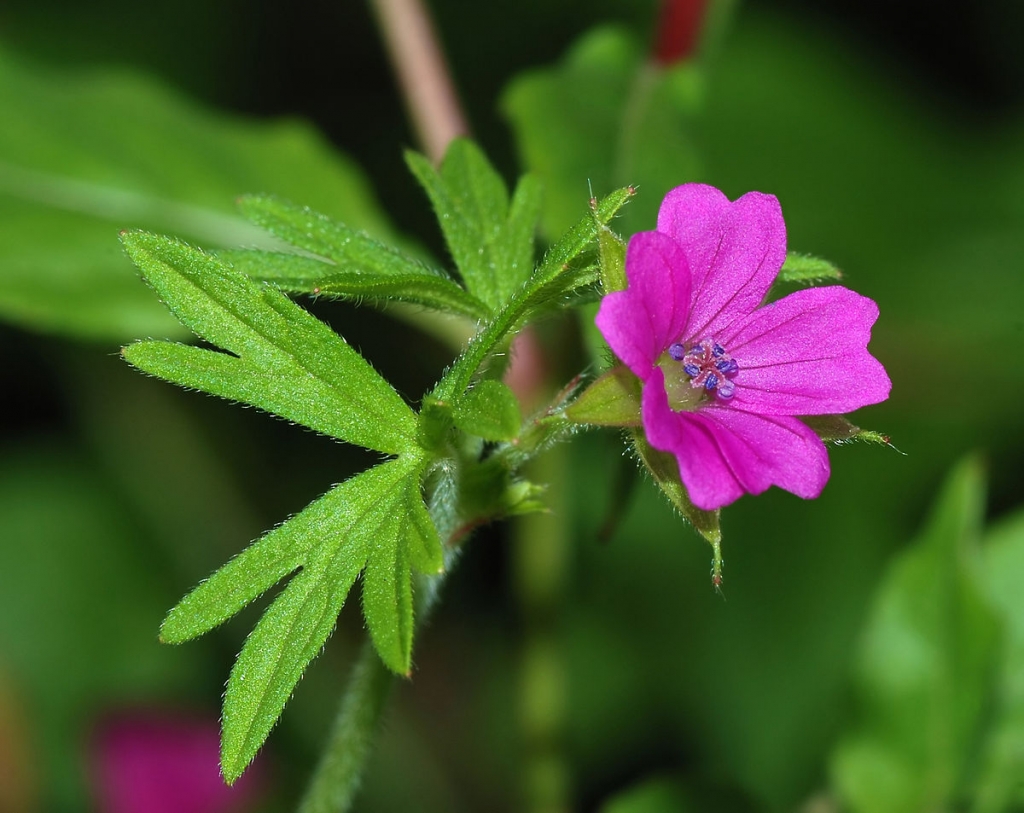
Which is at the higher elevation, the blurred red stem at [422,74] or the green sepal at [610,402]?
the blurred red stem at [422,74]

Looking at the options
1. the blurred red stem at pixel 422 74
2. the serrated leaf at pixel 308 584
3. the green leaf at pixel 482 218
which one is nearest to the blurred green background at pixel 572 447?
the blurred red stem at pixel 422 74

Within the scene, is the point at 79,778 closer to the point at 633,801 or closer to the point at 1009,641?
the point at 633,801

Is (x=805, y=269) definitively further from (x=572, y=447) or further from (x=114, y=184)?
(x=572, y=447)

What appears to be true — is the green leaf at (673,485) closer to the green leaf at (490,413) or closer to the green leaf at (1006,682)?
the green leaf at (490,413)

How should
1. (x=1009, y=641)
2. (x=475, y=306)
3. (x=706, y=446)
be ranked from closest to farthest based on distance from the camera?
(x=706, y=446)
(x=475, y=306)
(x=1009, y=641)

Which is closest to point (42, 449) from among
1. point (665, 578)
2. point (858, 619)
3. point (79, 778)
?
point (79, 778)

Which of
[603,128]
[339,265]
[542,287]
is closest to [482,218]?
[339,265]

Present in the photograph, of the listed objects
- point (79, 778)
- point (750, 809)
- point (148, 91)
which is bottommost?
point (79, 778)
